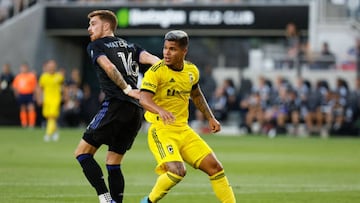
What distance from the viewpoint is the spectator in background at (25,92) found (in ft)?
106

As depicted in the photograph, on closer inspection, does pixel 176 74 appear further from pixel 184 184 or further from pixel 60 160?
pixel 60 160

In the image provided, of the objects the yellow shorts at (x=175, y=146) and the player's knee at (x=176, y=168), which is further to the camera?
the yellow shorts at (x=175, y=146)

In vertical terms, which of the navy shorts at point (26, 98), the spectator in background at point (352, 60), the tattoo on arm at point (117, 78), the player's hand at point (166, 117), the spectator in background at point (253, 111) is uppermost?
the tattoo on arm at point (117, 78)

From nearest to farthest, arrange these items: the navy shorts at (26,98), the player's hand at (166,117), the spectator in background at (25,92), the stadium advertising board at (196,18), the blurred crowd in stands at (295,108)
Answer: the player's hand at (166,117) → the blurred crowd in stands at (295,108) → the spectator in background at (25,92) → the navy shorts at (26,98) → the stadium advertising board at (196,18)

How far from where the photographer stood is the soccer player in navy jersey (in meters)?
10.2

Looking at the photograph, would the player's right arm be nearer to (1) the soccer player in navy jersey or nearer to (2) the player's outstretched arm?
(1) the soccer player in navy jersey

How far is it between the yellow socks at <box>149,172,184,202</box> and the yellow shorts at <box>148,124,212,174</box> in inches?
5.3

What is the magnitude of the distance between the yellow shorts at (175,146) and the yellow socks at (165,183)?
135 millimetres

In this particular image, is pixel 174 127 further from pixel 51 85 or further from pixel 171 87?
pixel 51 85

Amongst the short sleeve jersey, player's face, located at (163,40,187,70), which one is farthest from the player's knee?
player's face, located at (163,40,187,70)

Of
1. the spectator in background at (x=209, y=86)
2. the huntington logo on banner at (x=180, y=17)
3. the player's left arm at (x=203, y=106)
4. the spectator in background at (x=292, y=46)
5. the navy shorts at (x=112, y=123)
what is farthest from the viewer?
the huntington logo on banner at (x=180, y=17)

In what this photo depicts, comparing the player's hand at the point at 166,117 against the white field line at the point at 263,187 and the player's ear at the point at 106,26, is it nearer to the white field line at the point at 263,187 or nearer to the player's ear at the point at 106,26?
the player's ear at the point at 106,26

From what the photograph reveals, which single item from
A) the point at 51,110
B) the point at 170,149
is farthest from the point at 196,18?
the point at 170,149

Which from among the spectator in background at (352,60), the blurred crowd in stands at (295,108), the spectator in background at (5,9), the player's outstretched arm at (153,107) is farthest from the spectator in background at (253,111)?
Result: the player's outstretched arm at (153,107)
